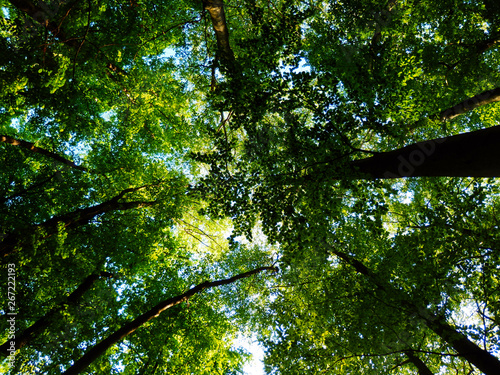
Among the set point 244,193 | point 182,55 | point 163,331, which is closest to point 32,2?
point 182,55

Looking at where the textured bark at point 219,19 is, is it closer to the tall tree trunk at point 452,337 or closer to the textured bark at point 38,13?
the textured bark at point 38,13

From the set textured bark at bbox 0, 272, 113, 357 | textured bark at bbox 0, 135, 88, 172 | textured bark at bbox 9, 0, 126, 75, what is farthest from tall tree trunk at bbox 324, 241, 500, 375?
textured bark at bbox 0, 135, 88, 172

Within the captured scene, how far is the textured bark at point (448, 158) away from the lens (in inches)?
135

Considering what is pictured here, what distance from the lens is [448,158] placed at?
3.82m

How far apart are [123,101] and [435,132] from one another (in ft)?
46.0

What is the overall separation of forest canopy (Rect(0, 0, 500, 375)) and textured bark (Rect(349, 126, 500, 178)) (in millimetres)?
22

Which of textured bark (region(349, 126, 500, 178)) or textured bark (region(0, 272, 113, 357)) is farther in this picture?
textured bark (region(0, 272, 113, 357))

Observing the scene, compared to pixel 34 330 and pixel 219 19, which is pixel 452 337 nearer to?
pixel 219 19

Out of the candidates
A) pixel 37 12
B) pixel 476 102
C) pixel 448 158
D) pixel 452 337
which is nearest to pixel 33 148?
pixel 37 12

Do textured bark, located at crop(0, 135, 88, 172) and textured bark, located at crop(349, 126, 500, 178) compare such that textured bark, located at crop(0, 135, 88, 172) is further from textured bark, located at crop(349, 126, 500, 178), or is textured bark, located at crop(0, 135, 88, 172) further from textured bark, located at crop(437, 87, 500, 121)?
textured bark, located at crop(437, 87, 500, 121)

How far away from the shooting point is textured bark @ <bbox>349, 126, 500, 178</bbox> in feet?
11.2

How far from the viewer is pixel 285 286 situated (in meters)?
11.3

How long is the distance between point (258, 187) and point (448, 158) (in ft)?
11.3

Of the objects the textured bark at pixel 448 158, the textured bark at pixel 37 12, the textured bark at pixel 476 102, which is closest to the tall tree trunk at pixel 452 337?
the textured bark at pixel 448 158
